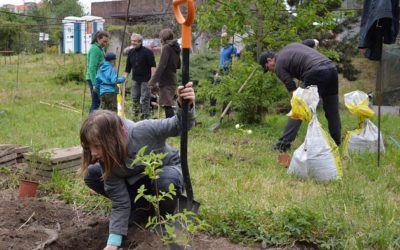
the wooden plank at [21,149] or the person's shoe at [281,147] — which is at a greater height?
the wooden plank at [21,149]

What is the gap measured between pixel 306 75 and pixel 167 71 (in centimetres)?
260

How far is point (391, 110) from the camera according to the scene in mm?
11547

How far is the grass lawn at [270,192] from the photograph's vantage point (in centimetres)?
285

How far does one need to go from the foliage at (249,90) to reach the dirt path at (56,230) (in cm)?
447

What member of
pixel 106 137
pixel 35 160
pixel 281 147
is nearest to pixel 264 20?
pixel 281 147

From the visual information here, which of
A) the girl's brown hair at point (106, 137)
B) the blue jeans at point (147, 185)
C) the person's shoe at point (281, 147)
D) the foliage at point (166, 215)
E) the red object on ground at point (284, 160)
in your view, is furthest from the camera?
the person's shoe at point (281, 147)

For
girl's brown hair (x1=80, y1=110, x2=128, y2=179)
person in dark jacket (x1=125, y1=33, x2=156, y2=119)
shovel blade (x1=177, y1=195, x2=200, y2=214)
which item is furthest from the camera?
person in dark jacket (x1=125, y1=33, x2=156, y2=119)

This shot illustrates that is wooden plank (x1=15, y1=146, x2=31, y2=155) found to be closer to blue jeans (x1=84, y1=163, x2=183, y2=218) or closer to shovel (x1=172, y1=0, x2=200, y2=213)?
blue jeans (x1=84, y1=163, x2=183, y2=218)

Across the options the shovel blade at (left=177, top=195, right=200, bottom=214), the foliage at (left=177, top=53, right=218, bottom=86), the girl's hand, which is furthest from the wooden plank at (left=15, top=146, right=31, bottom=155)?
the foliage at (left=177, top=53, right=218, bottom=86)

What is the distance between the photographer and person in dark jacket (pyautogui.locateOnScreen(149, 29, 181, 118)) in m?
7.40

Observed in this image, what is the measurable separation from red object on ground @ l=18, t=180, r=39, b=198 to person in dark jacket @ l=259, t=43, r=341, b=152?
2.97m

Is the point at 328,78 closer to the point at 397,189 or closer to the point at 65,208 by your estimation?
the point at 397,189

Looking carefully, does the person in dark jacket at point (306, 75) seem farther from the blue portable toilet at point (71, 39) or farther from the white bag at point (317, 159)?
the blue portable toilet at point (71, 39)

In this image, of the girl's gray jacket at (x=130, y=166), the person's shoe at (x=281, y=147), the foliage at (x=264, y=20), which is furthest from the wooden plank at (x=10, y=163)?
the foliage at (x=264, y=20)
